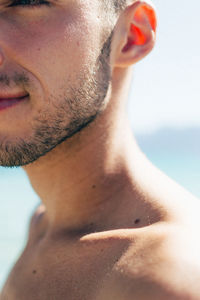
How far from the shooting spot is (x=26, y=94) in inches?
71.1

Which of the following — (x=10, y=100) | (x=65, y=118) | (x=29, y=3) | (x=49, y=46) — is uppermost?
(x=29, y=3)

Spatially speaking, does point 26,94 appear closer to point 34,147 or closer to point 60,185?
point 34,147

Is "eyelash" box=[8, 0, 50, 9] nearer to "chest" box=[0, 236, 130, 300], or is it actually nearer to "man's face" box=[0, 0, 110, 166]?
"man's face" box=[0, 0, 110, 166]

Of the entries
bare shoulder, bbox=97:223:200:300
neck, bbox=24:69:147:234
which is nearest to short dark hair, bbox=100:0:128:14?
neck, bbox=24:69:147:234

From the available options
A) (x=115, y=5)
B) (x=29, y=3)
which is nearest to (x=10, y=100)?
(x=29, y=3)

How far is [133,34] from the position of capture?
2088 mm

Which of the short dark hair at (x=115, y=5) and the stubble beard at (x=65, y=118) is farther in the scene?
the short dark hair at (x=115, y=5)

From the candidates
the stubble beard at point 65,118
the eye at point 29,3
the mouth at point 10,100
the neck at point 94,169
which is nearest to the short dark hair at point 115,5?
the stubble beard at point 65,118

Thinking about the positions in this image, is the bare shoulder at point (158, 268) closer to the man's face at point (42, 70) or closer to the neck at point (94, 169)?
the neck at point (94, 169)

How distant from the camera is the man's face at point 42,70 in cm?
179

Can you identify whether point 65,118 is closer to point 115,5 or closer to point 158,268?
point 115,5

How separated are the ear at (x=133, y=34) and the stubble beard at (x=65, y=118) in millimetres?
69

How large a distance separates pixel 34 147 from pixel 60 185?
318 mm

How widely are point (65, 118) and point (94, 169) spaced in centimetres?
29
